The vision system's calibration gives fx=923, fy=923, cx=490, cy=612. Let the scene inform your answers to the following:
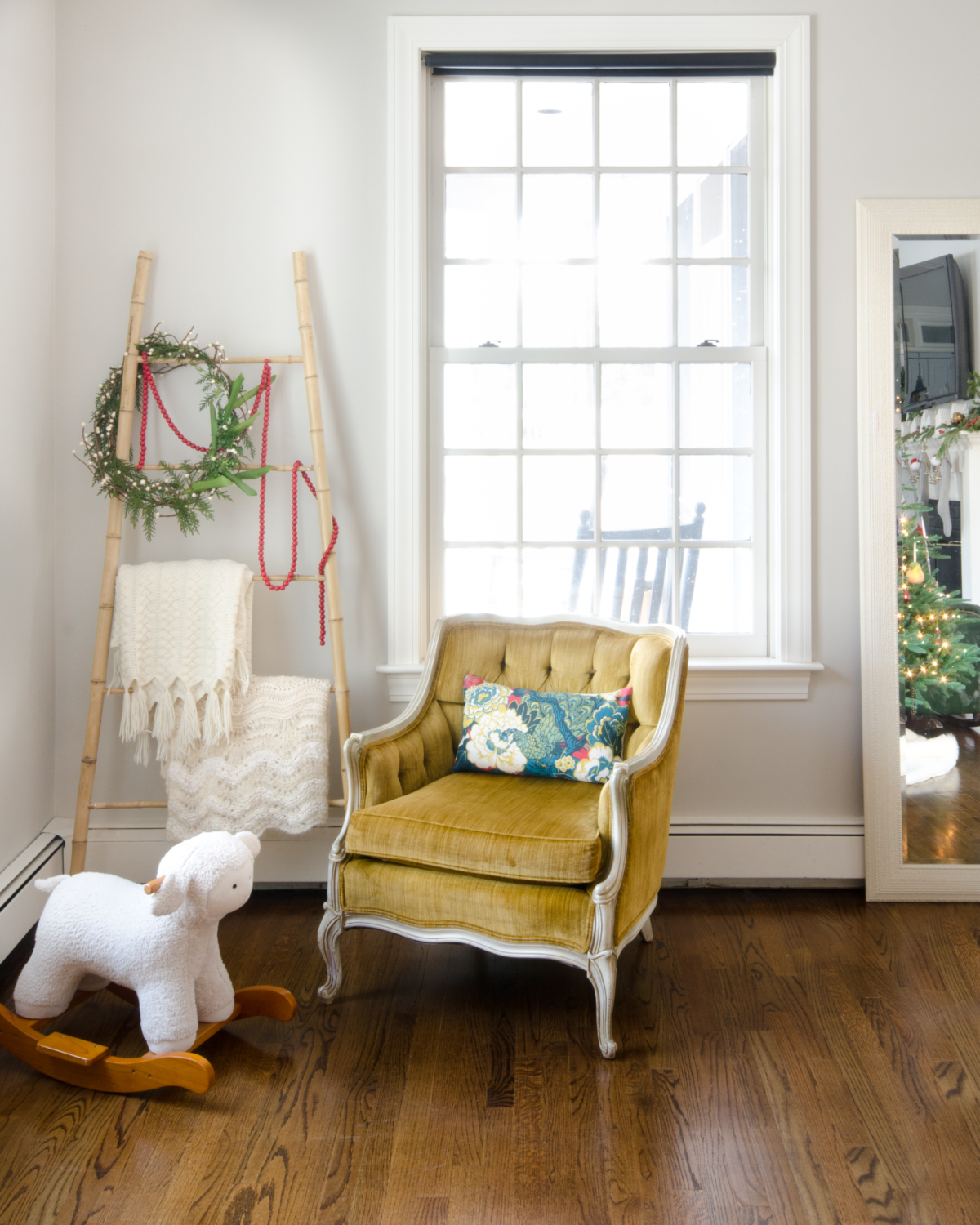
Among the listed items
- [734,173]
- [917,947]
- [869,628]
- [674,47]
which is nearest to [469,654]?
[869,628]

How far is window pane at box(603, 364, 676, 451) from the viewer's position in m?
3.02

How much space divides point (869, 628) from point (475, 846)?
1555mm

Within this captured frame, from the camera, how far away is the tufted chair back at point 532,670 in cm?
243

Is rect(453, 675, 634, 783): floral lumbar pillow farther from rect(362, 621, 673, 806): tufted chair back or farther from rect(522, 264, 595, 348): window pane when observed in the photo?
rect(522, 264, 595, 348): window pane

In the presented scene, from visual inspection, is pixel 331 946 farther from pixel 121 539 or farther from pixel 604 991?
pixel 121 539

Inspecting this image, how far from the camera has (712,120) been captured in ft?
9.78

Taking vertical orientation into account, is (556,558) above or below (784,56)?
below

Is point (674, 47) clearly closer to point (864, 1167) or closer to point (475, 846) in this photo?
point (475, 846)

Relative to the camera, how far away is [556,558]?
3.05 metres

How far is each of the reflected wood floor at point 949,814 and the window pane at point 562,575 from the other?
1192 mm

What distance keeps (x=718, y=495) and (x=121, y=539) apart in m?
1.90

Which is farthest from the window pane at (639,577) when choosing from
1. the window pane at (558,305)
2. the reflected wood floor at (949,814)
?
the reflected wood floor at (949,814)

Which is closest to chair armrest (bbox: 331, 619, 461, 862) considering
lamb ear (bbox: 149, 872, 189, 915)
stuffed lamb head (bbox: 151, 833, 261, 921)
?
stuffed lamb head (bbox: 151, 833, 261, 921)

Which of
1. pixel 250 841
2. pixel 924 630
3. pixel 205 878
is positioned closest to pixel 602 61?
pixel 924 630
